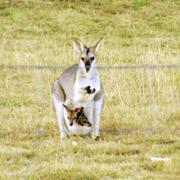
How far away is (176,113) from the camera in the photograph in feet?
29.1

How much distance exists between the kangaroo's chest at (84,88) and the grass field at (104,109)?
0.42m

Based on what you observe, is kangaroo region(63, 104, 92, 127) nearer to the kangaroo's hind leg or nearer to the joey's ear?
the kangaroo's hind leg

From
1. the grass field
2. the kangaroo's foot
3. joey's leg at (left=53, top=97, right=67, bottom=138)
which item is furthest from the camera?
joey's leg at (left=53, top=97, right=67, bottom=138)

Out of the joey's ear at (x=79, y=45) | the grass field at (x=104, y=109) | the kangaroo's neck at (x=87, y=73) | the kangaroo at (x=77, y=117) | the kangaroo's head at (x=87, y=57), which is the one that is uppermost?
the joey's ear at (x=79, y=45)

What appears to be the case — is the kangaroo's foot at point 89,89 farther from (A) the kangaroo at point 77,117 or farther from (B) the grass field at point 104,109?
(B) the grass field at point 104,109

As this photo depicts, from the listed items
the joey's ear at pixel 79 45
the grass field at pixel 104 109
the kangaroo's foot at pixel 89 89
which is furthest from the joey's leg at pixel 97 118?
the joey's ear at pixel 79 45

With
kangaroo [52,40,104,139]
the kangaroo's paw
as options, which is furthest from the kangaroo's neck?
the kangaroo's paw

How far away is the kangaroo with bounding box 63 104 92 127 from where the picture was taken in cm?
786

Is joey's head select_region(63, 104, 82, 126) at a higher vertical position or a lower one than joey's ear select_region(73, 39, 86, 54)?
lower

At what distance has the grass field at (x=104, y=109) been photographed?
22.3 ft

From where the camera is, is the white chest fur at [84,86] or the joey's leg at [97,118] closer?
the white chest fur at [84,86]

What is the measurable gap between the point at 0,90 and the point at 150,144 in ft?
12.0

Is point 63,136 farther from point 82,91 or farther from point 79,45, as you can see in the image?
point 79,45

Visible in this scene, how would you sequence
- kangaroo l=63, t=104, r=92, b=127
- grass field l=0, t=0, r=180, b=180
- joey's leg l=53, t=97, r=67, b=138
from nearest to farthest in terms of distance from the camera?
grass field l=0, t=0, r=180, b=180, kangaroo l=63, t=104, r=92, b=127, joey's leg l=53, t=97, r=67, b=138
